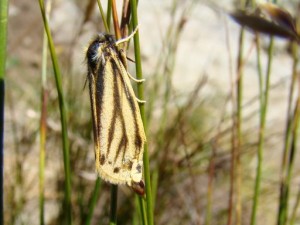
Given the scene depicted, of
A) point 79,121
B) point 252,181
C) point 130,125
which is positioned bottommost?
point 252,181

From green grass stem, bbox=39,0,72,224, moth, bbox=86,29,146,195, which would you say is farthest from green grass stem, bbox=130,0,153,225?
green grass stem, bbox=39,0,72,224

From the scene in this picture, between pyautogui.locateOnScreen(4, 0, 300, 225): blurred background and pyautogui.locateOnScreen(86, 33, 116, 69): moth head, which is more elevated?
pyautogui.locateOnScreen(86, 33, 116, 69): moth head

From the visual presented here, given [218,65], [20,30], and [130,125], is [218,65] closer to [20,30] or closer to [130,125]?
[20,30]

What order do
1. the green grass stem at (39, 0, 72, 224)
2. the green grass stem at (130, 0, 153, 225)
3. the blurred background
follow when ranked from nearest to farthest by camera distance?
the green grass stem at (130, 0, 153, 225) → the green grass stem at (39, 0, 72, 224) → the blurred background

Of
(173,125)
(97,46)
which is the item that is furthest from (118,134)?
(173,125)

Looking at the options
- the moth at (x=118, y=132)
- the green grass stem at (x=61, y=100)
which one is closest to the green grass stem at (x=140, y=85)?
the moth at (x=118, y=132)

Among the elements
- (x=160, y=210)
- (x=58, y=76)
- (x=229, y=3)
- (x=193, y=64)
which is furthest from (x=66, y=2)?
(x=58, y=76)

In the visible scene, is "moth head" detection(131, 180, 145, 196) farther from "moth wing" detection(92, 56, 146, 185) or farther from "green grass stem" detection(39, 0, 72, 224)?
"green grass stem" detection(39, 0, 72, 224)

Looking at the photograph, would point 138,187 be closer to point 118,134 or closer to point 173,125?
point 118,134
